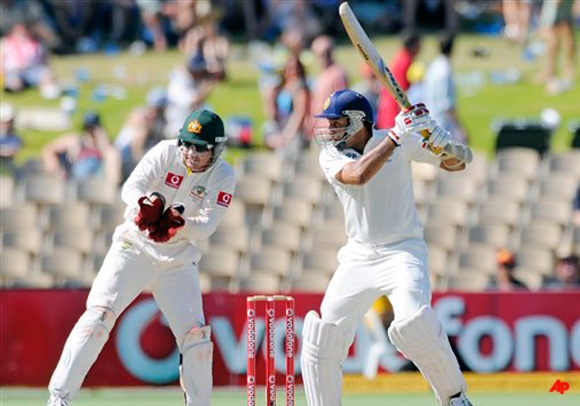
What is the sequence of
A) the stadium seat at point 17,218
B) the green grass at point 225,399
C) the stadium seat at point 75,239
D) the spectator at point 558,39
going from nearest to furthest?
1. the green grass at point 225,399
2. the stadium seat at point 75,239
3. the stadium seat at point 17,218
4. the spectator at point 558,39

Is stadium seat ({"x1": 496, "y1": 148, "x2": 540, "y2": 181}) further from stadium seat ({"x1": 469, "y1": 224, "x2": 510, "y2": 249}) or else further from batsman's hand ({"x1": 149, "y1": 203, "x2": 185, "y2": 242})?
batsman's hand ({"x1": 149, "y1": 203, "x2": 185, "y2": 242})

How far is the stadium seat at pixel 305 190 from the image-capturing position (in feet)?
35.2

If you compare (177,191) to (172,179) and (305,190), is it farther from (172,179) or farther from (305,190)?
(305,190)

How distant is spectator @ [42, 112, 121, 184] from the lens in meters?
11.0

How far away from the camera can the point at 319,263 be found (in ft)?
33.4

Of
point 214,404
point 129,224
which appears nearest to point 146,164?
point 129,224

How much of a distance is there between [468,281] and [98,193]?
112 inches

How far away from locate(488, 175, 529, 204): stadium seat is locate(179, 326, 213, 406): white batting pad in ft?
15.5

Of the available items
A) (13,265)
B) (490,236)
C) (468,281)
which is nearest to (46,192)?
(13,265)

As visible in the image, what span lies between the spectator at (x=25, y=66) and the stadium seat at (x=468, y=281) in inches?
196

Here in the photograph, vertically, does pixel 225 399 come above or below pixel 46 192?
below

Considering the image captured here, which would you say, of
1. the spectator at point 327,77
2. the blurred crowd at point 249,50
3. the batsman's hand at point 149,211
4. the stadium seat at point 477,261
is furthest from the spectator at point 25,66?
the batsman's hand at point 149,211

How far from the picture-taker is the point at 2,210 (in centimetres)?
1044

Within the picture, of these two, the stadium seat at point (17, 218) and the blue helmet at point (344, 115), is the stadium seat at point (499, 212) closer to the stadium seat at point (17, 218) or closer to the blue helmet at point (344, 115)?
the stadium seat at point (17, 218)
